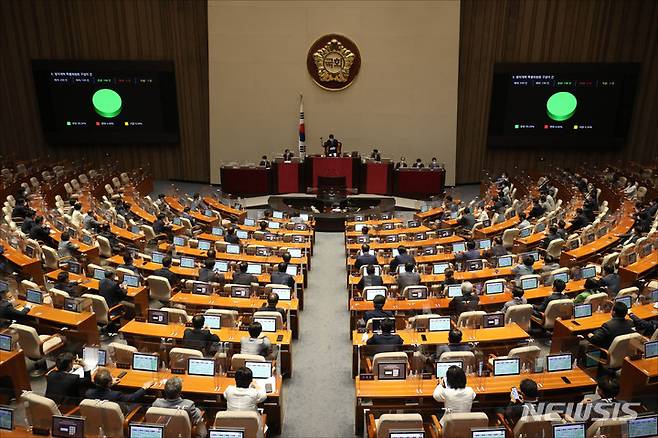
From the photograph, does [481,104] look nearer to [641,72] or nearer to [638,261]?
[641,72]

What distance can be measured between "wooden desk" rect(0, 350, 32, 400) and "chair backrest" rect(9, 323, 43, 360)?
279 millimetres

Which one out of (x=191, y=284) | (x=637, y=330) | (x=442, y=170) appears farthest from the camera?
(x=442, y=170)

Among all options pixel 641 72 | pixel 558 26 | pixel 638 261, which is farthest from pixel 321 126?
pixel 638 261

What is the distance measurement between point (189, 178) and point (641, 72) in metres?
18.4

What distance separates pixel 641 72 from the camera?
21.7m

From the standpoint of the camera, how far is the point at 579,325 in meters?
8.45

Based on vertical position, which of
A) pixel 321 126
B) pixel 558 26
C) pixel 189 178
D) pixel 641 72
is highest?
pixel 558 26

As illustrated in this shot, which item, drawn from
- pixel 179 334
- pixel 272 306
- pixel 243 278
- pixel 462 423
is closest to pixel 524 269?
pixel 272 306

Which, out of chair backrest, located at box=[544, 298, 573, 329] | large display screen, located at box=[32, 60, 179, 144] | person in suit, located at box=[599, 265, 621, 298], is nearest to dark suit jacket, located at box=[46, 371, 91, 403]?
chair backrest, located at box=[544, 298, 573, 329]

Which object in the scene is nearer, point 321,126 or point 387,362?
point 387,362

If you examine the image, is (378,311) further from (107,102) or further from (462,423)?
(107,102)

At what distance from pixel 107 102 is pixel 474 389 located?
1987cm

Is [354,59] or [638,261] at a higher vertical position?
[354,59]

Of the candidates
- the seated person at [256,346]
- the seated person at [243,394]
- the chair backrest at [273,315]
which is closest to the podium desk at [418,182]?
the chair backrest at [273,315]
